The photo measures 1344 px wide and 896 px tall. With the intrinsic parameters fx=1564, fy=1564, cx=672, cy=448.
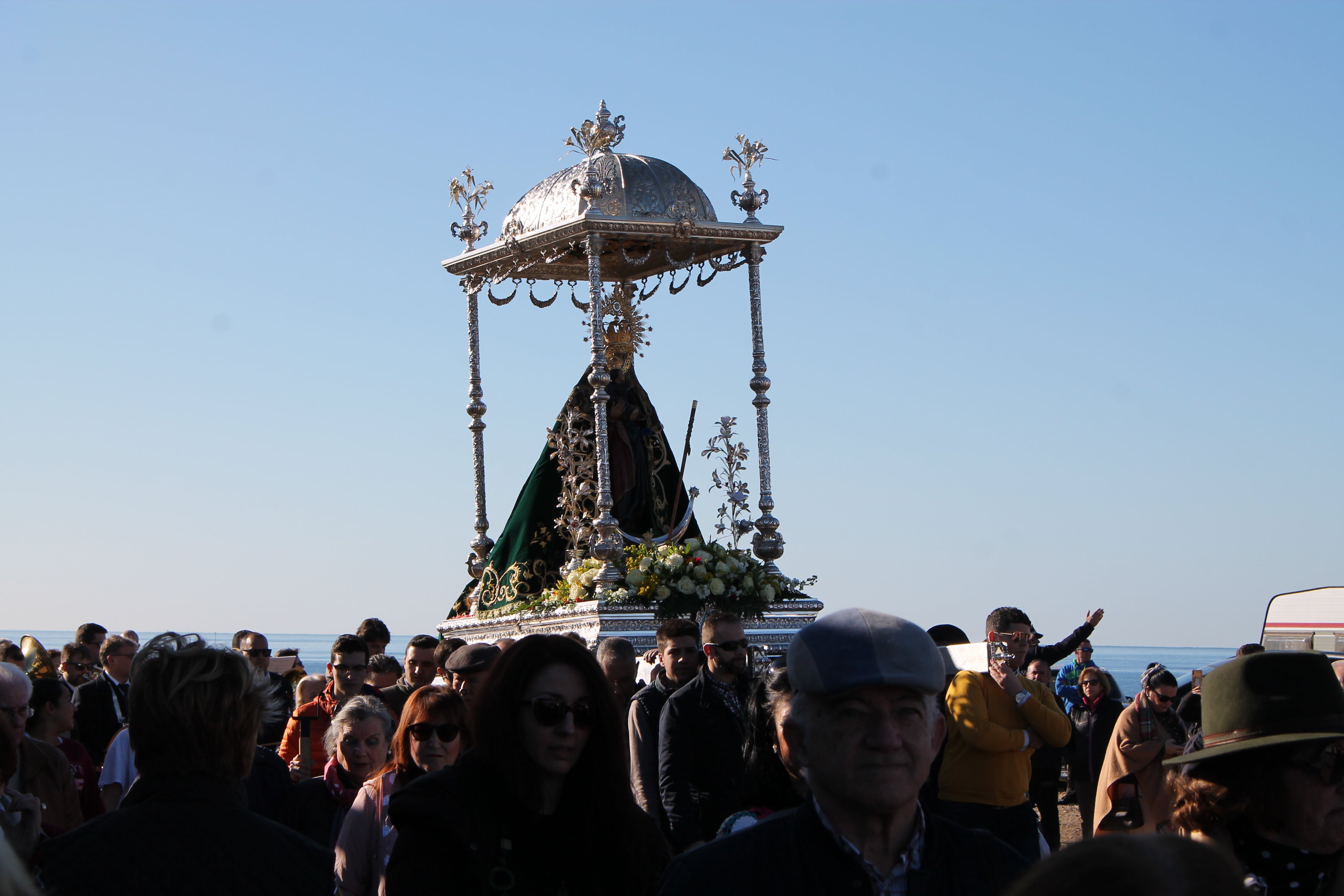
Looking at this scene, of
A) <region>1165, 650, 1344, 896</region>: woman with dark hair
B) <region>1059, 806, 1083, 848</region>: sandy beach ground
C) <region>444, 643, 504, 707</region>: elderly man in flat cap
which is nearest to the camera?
<region>1165, 650, 1344, 896</region>: woman with dark hair

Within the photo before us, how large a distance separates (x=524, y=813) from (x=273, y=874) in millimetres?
672

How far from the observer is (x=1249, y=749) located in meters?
3.43

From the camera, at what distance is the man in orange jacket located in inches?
315

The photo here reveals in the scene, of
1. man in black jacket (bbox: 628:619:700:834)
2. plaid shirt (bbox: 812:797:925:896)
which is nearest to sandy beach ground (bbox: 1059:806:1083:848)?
man in black jacket (bbox: 628:619:700:834)

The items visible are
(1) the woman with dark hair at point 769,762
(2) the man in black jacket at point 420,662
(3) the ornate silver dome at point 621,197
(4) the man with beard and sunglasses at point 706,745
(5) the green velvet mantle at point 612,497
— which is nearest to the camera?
(1) the woman with dark hair at point 769,762

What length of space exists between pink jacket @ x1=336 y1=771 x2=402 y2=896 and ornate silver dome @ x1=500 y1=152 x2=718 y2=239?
978 centimetres

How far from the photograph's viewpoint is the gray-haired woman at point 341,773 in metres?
6.18

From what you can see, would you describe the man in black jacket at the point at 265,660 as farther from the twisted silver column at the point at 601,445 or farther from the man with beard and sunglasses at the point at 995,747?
the man with beard and sunglasses at the point at 995,747

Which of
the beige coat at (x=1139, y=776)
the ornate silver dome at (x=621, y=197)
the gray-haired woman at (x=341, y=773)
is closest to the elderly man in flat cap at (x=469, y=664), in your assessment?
the gray-haired woman at (x=341, y=773)

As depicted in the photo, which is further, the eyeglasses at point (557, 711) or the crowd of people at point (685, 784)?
the eyeglasses at point (557, 711)

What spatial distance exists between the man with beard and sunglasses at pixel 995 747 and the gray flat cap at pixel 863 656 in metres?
4.47

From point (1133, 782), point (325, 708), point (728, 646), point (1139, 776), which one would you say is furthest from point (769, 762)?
point (325, 708)

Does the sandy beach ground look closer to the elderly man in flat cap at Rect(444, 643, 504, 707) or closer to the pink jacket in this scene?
the elderly man in flat cap at Rect(444, 643, 504, 707)

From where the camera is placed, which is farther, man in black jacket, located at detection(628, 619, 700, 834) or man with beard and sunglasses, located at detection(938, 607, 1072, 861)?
man in black jacket, located at detection(628, 619, 700, 834)
